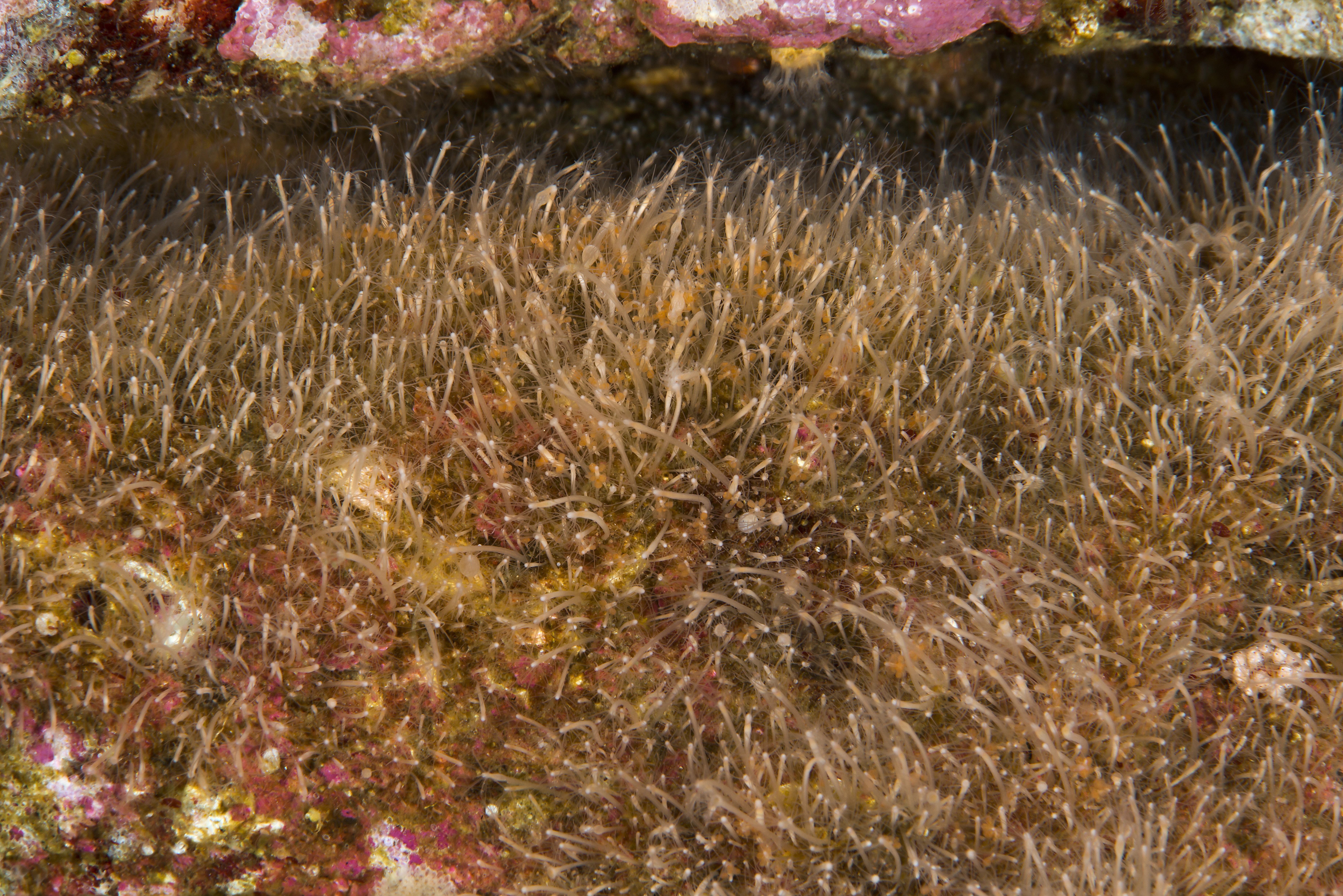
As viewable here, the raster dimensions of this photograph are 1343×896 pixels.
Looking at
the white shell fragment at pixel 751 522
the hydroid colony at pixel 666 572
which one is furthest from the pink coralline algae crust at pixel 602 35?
the white shell fragment at pixel 751 522

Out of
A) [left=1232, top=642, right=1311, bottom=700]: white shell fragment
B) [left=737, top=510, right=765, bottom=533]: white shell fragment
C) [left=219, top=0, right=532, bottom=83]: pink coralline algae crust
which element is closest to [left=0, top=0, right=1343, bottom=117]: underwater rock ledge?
[left=219, top=0, right=532, bottom=83]: pink coralline algae crust

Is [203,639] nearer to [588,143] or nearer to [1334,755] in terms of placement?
[588,143]

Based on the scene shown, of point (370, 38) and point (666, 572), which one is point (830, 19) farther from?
point (666, 572)

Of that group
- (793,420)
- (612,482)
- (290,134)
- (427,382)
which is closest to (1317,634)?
(793,420)

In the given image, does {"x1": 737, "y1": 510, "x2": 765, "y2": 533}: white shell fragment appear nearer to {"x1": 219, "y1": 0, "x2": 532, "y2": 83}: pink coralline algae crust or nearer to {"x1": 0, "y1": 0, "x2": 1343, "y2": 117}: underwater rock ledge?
{"x1": 0, "y1": 0, "x2": 1343, "y2": 117}: underwater rock ledge

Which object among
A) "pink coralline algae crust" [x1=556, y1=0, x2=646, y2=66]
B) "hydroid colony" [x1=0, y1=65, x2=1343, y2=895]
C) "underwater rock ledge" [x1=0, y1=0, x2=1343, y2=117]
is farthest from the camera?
"pink coralline algae crust" [x1=556, y1=0, x2=646, y2=66]
